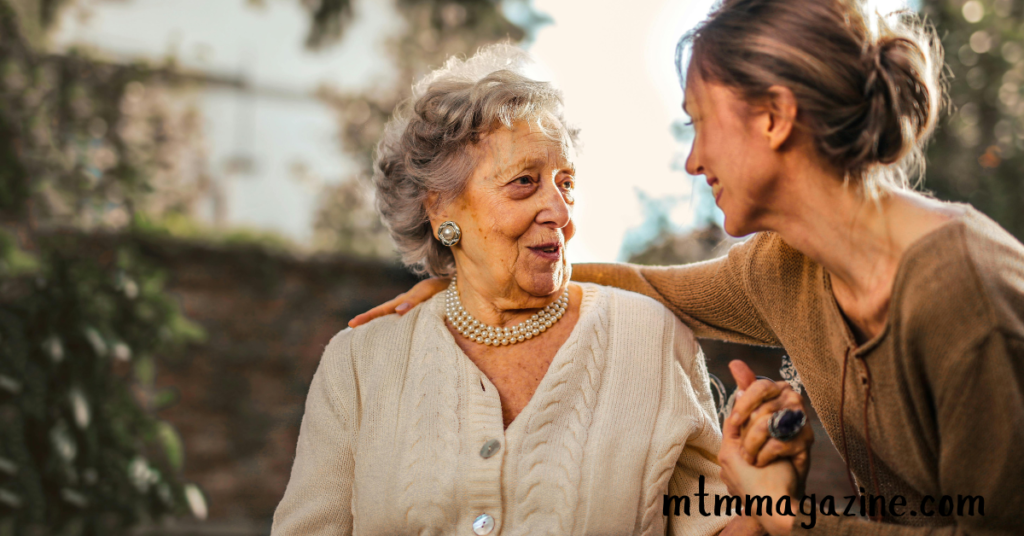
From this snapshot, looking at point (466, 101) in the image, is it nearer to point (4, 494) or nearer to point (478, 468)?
point (478, 468)

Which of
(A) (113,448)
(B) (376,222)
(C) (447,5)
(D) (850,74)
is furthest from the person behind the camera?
(B) (376,222)

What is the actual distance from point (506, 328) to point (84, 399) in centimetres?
203

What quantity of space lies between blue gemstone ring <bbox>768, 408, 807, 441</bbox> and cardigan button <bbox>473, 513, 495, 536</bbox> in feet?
2.33

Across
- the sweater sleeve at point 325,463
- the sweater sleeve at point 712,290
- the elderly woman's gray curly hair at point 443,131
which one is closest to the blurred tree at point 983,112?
the sweater sleeve at point 712,290

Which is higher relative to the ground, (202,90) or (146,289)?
(202,90)

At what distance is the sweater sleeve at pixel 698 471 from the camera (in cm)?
190

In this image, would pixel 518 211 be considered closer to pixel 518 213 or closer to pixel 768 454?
pixel 518 213

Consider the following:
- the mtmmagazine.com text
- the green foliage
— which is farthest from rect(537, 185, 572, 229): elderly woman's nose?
the green foliage

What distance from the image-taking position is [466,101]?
2.04 meters

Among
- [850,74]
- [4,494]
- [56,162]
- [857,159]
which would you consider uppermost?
[850,74]

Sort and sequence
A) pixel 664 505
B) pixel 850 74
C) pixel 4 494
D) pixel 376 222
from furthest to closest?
pixel 376 222 → pixel 4 494 → pixel 664 505 → pixel 850 74

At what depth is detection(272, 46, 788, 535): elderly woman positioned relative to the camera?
1835 millimetres

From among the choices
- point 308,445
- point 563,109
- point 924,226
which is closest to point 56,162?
point 308,445

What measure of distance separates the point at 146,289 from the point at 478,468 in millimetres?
2060
